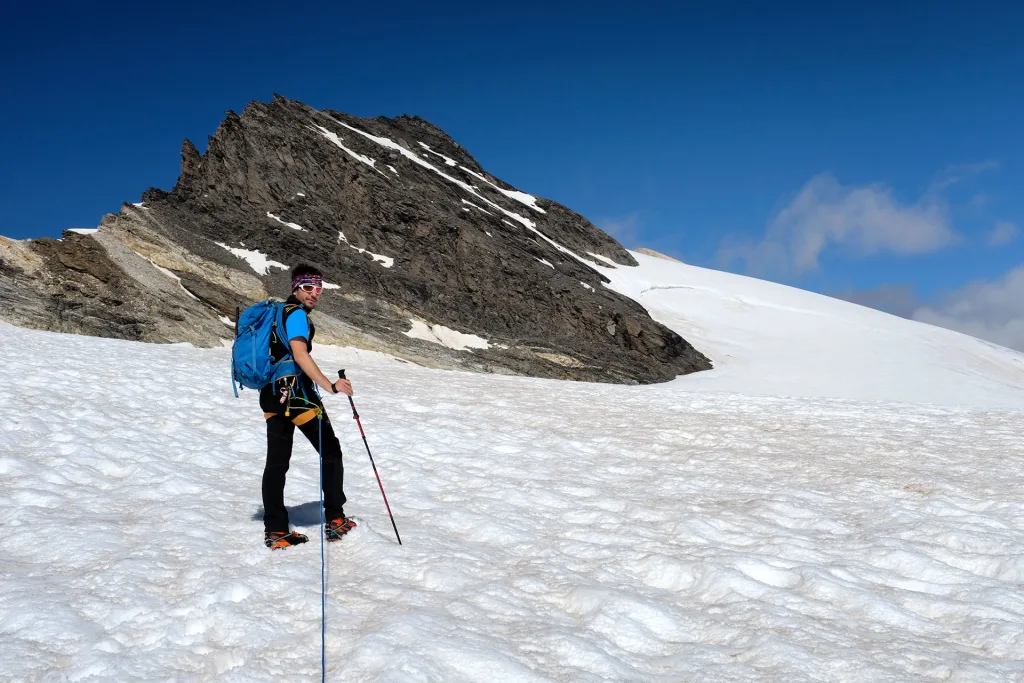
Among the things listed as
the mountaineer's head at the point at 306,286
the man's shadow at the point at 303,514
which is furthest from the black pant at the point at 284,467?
the mountaineer's head at the point at 306,286

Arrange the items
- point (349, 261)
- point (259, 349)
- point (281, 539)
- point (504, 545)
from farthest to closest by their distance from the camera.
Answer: point (349, 261) → point (504, 545) → point (259, 349) → point (281, 539)

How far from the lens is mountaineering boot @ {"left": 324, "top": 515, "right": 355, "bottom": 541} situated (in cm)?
675

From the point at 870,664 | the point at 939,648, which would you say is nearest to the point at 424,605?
the point at 870,664

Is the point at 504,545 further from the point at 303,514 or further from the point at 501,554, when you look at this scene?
the point at 303,514

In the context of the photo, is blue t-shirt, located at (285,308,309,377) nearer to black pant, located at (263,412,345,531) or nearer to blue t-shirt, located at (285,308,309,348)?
blue t-shirt, located at (285,308,309,348)

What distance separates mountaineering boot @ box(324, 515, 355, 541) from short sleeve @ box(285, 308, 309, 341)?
174cm

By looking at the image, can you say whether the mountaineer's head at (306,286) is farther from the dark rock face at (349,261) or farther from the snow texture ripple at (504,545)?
the dark rock face at (349,261)

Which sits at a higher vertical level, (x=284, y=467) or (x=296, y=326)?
(x=296, y=326)

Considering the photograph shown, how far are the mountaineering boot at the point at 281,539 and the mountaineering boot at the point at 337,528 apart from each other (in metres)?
0.29

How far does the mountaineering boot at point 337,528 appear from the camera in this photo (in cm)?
675

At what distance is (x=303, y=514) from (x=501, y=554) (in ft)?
7.40

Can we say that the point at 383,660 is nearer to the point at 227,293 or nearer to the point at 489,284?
the point at 227,293

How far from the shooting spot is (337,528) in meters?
6.82

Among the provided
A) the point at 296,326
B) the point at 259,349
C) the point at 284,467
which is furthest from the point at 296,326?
the point at 284,467
